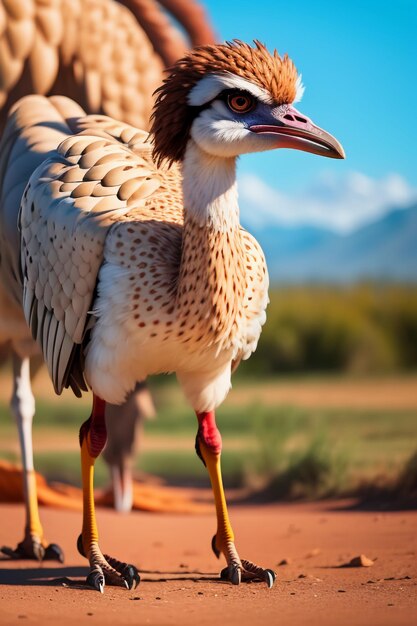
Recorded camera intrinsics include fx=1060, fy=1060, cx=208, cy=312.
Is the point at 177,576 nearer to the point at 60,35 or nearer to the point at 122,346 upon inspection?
the point at 122,346

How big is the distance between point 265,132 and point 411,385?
11624 millimetres

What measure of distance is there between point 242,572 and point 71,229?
4.88 feet

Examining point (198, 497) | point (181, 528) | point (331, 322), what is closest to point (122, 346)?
point (181, 528)

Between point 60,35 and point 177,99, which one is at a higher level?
point 60,35

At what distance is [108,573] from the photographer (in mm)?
4098

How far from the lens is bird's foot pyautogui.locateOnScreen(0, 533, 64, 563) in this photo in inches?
198

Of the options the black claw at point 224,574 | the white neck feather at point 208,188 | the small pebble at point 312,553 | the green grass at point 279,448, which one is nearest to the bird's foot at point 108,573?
the black claw at point 224,574

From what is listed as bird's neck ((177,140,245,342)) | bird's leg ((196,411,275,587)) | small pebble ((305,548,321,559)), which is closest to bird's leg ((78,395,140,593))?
bird's leg ((196,411,275,587))

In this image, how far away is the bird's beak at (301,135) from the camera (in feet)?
12.2

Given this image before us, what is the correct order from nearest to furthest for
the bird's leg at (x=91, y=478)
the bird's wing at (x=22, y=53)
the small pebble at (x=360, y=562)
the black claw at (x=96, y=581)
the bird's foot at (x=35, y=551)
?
the black claw at (x=96, y=581)
the bird's leg at (x=91, y=478)
the small pebble at (x=360, y=562)
the bird's foot at (x=35, y=551)
the bird's wing at (x=22, y=53)

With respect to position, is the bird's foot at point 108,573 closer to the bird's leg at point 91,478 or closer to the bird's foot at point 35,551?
the bird's leg at point 91,478

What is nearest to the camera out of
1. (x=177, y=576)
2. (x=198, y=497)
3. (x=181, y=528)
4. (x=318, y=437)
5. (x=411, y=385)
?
(x=177, y=576)

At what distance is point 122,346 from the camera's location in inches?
152

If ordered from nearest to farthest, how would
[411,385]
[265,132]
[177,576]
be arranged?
1. [265,132]
2. [177,576]
3. [411,385]
